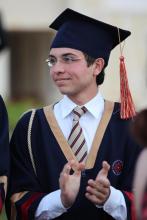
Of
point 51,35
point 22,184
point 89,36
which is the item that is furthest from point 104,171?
point 51,35

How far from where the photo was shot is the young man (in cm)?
636

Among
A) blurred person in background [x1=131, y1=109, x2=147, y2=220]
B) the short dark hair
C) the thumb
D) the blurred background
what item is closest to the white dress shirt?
the short dark hair

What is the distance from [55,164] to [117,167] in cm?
41

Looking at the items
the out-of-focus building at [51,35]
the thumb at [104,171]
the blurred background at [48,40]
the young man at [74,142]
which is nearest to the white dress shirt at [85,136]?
the young man at [74,142]

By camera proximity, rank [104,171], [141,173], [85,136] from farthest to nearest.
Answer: [85,136] → [104,171] → [141,173]

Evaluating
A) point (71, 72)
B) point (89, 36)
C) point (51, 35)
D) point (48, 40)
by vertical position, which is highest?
point (89, 36)

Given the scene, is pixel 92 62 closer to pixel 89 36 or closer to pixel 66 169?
pixel 89 36

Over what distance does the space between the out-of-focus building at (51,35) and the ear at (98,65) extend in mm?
12102

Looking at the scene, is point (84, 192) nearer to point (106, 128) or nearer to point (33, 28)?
point (106, 128)

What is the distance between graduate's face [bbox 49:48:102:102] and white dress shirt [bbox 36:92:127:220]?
9 cm

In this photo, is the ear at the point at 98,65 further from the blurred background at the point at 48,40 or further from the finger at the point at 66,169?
the blurred background at the point at 48,40

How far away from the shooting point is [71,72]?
6469 mm

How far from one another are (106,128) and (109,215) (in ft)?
1.96

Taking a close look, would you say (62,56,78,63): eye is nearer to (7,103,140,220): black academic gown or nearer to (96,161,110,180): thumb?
(7,103,140,220): black academic gown
